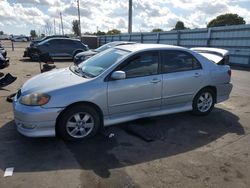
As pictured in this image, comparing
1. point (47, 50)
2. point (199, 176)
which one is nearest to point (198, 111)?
point (199, 176)

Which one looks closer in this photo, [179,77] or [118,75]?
[118,75]

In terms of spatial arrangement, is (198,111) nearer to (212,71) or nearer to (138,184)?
(212,71)

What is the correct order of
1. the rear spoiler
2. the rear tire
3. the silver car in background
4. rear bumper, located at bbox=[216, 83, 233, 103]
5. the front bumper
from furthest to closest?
the rear spoiler < rear bumper, located at bbox=[216, 83, 233, 103] < the rear tire < the silver car in background < the front bumper

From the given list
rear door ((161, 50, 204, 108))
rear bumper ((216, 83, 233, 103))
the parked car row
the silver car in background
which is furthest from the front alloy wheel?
the parked car row

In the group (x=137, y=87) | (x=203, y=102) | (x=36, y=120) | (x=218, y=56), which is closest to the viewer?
(x=36, y=120)

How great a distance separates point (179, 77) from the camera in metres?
5.54

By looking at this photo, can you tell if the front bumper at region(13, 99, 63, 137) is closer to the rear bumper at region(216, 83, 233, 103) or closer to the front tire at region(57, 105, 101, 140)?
the front tire at region(57, 105, 101, 140)

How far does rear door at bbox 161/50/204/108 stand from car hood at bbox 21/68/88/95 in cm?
165

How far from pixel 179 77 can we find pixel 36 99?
2.74 m

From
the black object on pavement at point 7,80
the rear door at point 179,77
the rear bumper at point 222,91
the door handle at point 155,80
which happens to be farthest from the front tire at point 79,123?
the black object on pavement at point 7,80

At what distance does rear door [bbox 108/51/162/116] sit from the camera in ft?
16.0

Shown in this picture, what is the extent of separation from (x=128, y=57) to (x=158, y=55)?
67cm

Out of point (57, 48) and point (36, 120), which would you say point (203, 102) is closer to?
point (36, 120)

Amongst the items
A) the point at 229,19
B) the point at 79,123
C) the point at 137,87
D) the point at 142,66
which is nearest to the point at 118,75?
the point at 137,87
